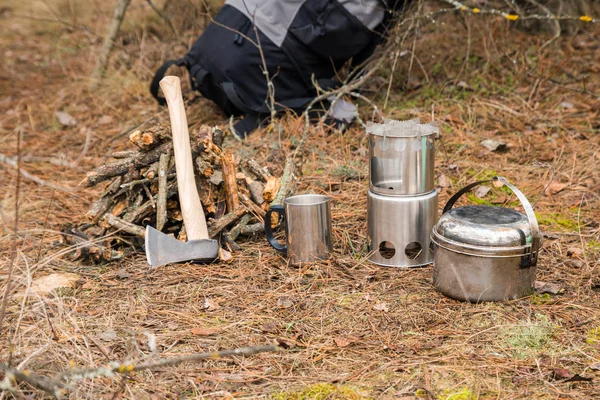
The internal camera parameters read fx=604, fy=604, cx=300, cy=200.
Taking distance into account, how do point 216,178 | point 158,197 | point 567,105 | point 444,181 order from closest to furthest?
point 158,197
point 216,178
point 444,181
point 567,105

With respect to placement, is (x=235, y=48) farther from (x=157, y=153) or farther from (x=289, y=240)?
(x=289, y=240)

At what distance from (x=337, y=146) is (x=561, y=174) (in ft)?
5.13

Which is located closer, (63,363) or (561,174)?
(63,363)

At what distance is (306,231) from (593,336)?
137 cm

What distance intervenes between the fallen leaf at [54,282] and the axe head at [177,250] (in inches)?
15.5

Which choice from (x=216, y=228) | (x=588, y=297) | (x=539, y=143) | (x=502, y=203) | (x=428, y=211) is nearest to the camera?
(x=588, y=297)

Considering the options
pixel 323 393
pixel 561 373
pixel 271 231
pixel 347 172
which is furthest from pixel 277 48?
pixel 561 373

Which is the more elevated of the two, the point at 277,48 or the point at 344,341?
the point at 277,48

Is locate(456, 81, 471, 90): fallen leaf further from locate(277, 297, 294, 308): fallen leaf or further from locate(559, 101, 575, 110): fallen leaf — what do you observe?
locate(277, 297, 294, 308): fallen leaf

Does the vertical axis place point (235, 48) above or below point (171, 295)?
above

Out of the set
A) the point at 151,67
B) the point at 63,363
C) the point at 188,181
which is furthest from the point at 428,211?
the point at 151,67

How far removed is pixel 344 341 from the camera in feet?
8.06

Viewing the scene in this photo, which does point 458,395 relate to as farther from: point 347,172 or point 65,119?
point 65,119

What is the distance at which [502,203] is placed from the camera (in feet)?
12.5
